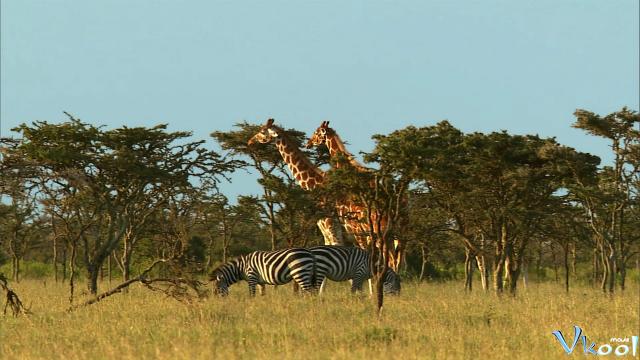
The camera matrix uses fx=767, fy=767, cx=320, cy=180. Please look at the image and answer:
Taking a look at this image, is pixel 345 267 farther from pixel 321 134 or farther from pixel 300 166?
pixel 321 134

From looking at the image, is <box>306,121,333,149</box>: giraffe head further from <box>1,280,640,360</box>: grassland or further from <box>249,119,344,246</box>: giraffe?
<box>1,280,640,360</box>: grassland

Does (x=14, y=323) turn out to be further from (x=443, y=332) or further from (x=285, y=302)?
(x=443, y=332)

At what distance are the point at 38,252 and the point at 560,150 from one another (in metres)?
41.5

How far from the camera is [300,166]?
2548cm

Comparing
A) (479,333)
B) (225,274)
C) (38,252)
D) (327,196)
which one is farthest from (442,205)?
(38,252)

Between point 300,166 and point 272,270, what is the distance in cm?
601

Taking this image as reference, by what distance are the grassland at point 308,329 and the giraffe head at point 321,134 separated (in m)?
9.69

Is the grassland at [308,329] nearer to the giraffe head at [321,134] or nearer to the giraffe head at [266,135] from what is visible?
the giraffe head at [266,135]

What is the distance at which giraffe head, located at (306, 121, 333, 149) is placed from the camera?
26.6 meters

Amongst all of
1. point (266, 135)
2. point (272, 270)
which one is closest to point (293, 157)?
point (266, 135)

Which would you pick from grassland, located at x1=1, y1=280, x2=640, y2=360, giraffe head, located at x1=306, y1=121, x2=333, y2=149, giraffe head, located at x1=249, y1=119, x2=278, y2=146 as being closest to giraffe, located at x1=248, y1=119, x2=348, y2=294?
giraffe head, located at x1=249, y1=119, x2=278, y2=146

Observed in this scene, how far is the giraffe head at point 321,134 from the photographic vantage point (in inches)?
1046

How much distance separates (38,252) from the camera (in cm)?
5225

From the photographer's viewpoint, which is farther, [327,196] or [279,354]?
[327,196]
